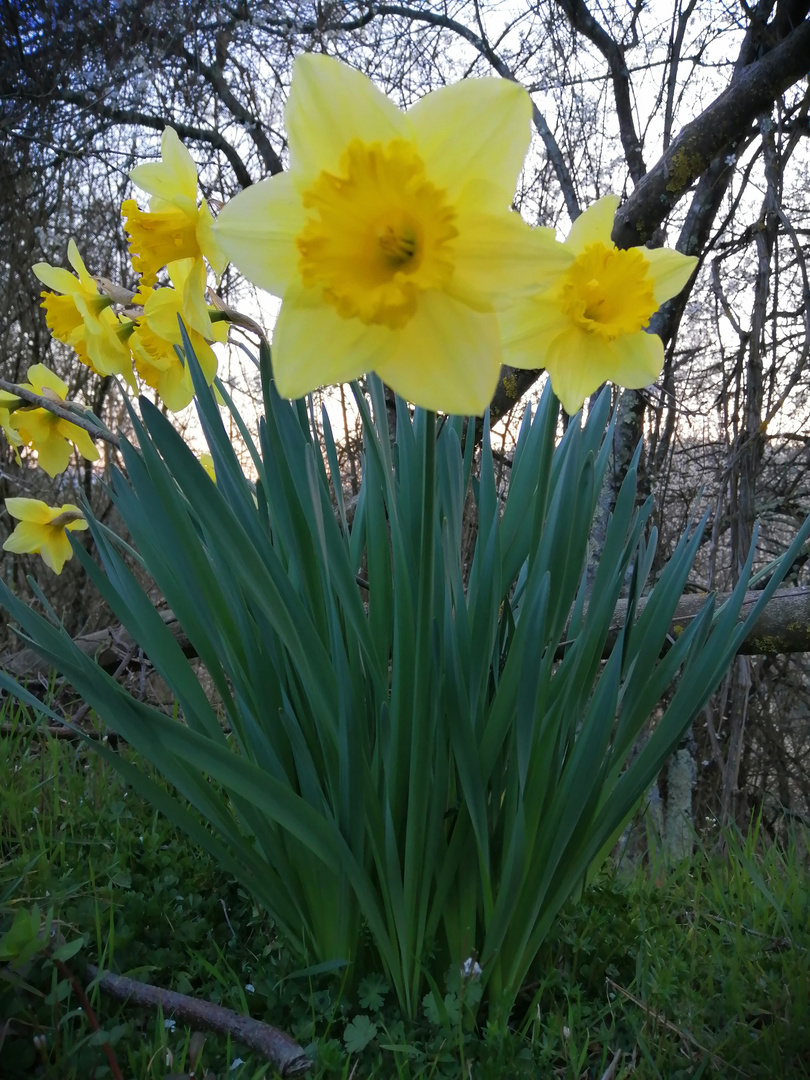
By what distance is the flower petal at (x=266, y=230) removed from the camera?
0.55 metres

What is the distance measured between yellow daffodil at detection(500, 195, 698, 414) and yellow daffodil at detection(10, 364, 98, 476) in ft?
2.51

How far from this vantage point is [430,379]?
0.52m

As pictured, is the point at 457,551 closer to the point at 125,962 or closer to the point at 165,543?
the point at 165,543

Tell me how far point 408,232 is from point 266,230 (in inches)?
4.0

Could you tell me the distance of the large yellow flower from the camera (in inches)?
19.9

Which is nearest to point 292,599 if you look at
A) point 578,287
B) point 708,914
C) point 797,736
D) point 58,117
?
point 578,287

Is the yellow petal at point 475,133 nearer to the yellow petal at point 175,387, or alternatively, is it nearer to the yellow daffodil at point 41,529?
the yellow petal at point 175,387

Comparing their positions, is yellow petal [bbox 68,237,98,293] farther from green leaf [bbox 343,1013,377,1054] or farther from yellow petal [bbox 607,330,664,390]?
green leaf [bbox 343,1013,377,1054]

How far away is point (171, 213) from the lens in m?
0.73

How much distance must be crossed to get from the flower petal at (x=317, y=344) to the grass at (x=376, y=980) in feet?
1.45

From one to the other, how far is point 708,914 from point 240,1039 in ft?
2.24

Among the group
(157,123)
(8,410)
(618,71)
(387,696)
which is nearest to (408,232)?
(387,696)

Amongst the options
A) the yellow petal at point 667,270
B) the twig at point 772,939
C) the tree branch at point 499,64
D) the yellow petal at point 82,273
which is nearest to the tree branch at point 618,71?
the tree branch at point 499,64

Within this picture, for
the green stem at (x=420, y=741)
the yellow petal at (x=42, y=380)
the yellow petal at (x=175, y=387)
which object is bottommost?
the green stem at (x=420, y=741)
